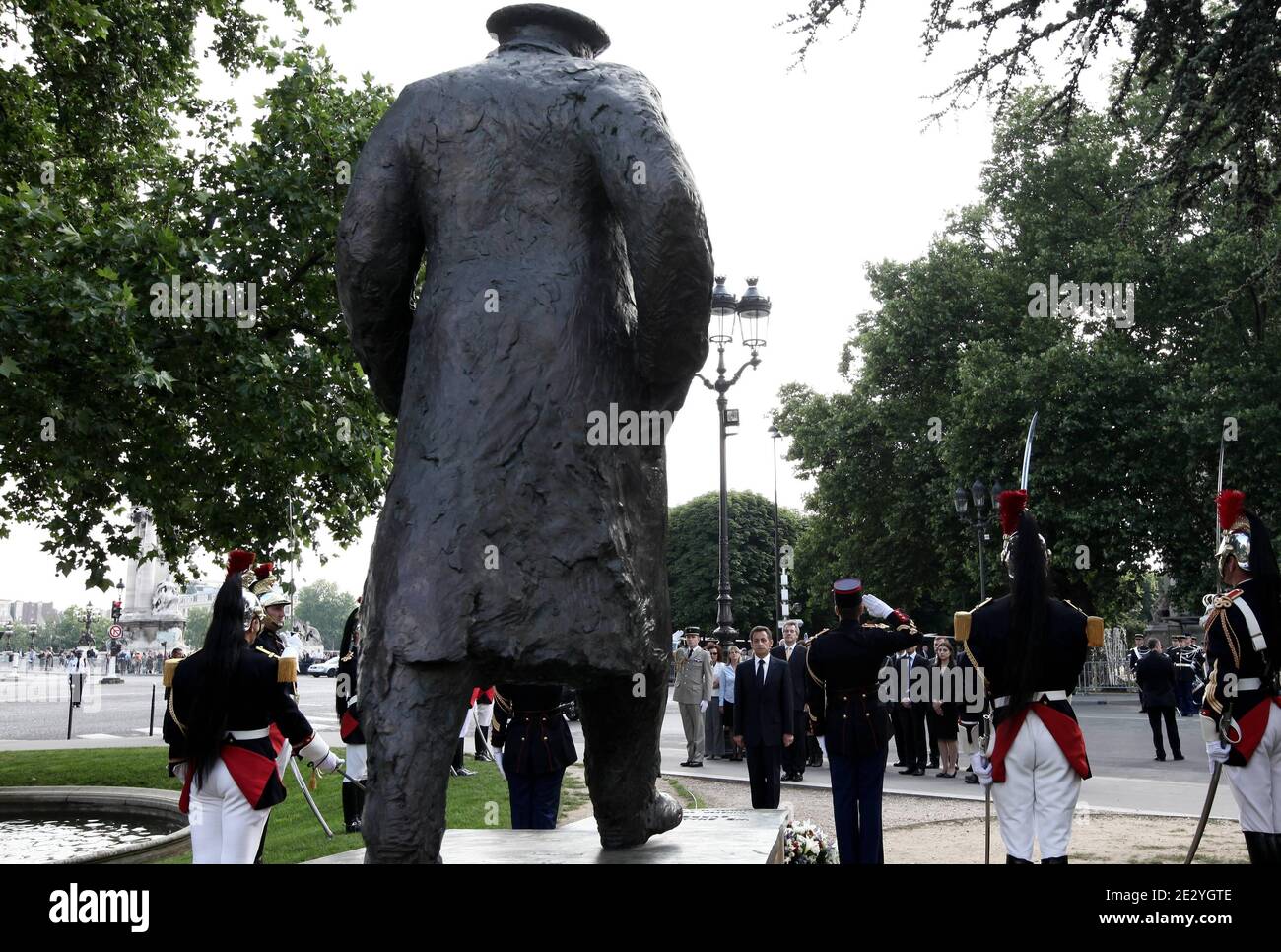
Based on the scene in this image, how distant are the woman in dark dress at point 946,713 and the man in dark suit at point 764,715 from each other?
3.90m

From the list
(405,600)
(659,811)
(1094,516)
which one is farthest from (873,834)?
(1094,516)

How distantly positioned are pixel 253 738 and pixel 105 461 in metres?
8.12

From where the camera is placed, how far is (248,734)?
5.35 meters

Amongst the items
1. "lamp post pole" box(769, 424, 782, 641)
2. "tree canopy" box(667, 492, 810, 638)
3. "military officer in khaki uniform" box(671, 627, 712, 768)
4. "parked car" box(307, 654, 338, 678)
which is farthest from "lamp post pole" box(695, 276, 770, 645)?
"parked car" box(307, 654, 338, 678)

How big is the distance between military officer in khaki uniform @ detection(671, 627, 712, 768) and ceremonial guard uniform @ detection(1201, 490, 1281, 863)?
1125 centimetres

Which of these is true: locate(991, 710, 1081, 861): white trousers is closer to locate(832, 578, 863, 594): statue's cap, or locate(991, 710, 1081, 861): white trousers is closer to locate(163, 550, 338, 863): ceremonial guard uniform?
locate(832, 578, 863, 594): statue's cap

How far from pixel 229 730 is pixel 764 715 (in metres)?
7.33

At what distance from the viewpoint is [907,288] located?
1394 inches

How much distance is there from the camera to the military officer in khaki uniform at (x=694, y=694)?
56.7 ft

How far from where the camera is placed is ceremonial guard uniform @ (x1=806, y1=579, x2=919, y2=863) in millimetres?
8195

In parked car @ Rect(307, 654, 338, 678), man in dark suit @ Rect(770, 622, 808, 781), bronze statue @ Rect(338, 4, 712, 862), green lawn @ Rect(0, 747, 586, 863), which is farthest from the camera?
parked car @ Rect(307, 654, 338, 678)

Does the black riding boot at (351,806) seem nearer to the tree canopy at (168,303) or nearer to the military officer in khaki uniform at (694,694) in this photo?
the tree canopy at (168,303)
